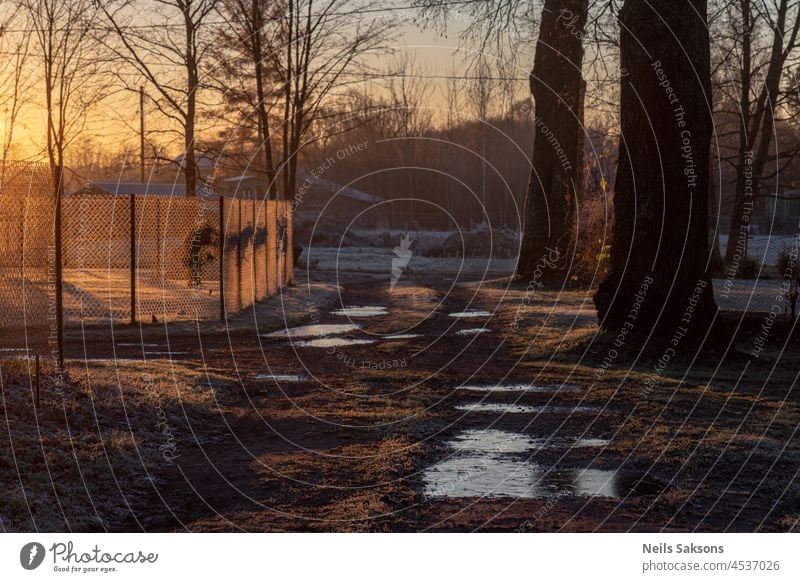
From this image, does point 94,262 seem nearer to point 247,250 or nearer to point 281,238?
point 281,238

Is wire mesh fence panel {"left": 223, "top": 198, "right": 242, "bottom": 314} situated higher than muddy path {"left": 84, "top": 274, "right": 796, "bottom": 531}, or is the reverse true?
wire mesh fence panel {"left": 223, "top": 198, "right": 242, "bottom": 314}

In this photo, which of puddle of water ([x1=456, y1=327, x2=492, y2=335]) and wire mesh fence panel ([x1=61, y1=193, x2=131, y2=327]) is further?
wire mesh fence panel ([x1=61, y1=193, x2=131, y2=327])

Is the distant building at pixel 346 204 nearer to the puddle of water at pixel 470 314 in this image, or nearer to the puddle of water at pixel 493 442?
the puddle of water at pixel 470 314

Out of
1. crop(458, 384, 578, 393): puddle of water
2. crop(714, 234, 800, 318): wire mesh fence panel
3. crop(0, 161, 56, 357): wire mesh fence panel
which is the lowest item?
crop(458, 384, 578, 393): puddle of water

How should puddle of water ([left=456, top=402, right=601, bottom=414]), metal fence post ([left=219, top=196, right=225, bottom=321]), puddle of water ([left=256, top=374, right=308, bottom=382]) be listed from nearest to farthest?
puddle of water ([left=456, top=402, right=601, bottom=414]) < puddle of water ([left=256, top=374, right=308, bottom=382]) < metal fence post ([left=219, top=196, right=225, bottom=321])

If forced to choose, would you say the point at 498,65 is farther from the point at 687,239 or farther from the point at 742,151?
the point at 742,151

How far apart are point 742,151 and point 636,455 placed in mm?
29035

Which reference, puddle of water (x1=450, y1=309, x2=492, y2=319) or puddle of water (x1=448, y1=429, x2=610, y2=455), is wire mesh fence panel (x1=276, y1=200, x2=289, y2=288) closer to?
puddle of water (x1=450, y1=309, x2=492, y2=319)

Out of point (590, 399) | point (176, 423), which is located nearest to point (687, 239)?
point (590, 399)

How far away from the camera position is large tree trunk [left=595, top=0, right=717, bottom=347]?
14.4m

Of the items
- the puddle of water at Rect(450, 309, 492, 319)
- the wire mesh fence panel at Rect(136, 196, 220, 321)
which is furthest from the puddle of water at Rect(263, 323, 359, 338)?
the puddle of water at Rect(450, 309, 492, 319)

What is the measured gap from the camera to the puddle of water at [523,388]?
42.6 ft

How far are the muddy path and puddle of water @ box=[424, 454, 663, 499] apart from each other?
16mm

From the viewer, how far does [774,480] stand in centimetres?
831
